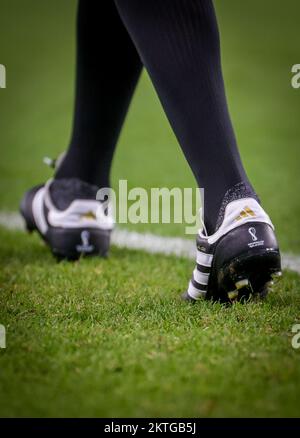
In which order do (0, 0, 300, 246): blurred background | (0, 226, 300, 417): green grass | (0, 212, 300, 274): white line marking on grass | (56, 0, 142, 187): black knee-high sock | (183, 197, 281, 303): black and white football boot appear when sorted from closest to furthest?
1. (0, 226, 300, 417): green grass
2. (183, 197, 281, 303): black and white football boot
3. (56, 0, 142, 187): black knee-high sock
4. (0, 212, 300, 274): white line marking on grass
5. (0, 0, 300, 246): blurred background

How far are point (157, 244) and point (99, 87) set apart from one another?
0.60m

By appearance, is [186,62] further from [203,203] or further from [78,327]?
[78,327]

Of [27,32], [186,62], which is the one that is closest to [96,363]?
[186,62]

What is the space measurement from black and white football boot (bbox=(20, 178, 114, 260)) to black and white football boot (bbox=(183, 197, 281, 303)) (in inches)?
25.9

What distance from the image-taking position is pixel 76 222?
2023 millimetres

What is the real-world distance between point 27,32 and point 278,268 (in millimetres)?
9053

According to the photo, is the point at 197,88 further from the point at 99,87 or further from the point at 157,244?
the point at 157,244

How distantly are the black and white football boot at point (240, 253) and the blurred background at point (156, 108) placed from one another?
900 millimetres

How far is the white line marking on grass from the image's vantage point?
212cm

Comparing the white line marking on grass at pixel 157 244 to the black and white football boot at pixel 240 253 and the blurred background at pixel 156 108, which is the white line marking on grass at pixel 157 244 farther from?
the black and white football boot at pixel 240 253

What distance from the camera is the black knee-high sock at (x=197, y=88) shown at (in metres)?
1.38

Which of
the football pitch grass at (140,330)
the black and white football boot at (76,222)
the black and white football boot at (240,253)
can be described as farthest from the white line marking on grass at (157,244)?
the black and white football boot at (240,253)

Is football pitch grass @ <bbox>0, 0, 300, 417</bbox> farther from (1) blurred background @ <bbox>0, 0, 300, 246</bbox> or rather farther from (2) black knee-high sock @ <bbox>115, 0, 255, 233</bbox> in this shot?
(2) black knee-high sock @ <bbox>115, 0, 255, 233</bbox>

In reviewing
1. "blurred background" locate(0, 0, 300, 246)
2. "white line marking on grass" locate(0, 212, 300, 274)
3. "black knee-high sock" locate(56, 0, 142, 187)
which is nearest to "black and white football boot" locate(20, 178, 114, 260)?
"black knee-high sock" locate(56, 0, 142, 187)
